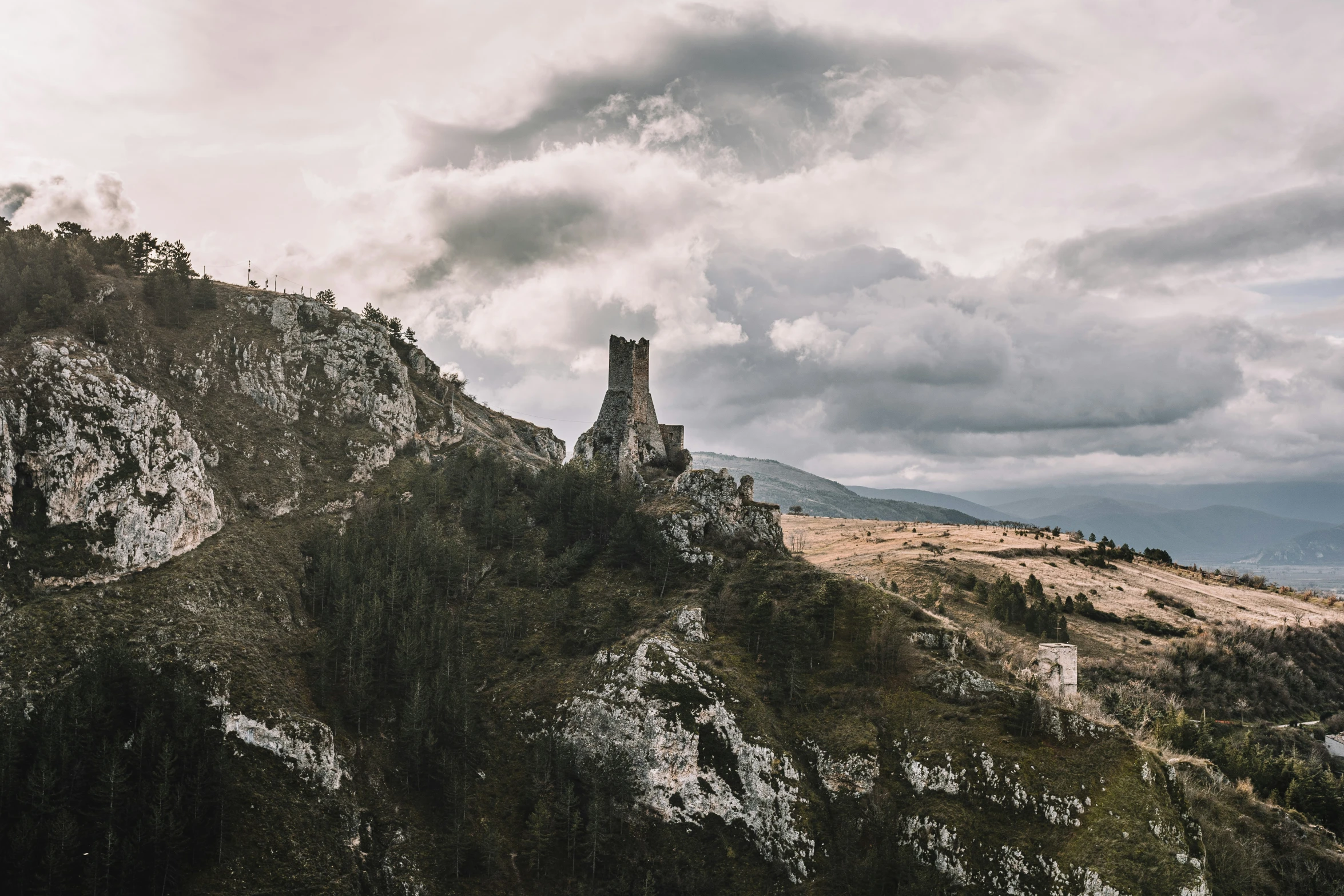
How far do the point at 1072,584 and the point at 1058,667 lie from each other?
84400mm

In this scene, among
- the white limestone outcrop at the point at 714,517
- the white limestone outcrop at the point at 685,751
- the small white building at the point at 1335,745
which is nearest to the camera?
the white limestone outcrop at the point at 685,751

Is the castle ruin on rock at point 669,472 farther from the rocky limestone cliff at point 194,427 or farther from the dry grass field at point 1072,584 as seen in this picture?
the dry grass field at point 1072,584

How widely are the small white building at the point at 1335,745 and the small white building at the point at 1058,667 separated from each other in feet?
199

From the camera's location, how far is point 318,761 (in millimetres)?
56156

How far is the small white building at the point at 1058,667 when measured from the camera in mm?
70250

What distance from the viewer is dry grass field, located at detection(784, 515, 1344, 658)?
119000 mm

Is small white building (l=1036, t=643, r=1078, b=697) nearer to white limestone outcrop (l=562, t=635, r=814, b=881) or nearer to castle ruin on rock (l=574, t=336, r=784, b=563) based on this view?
white limestone outcrop (l=562, t=635, r=814, b=881)

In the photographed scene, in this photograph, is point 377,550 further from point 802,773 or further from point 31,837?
point 802,773

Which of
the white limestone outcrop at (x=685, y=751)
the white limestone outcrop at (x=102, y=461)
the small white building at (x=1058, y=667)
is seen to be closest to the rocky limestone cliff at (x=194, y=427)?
the white limestone outcrop at (x=102, y=461)

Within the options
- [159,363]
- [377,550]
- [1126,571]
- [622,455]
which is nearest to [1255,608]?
[1126,571]

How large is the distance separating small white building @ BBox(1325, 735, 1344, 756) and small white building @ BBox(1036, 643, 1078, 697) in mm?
60690

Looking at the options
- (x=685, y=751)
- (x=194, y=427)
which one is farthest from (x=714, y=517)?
(x=194, y=427)

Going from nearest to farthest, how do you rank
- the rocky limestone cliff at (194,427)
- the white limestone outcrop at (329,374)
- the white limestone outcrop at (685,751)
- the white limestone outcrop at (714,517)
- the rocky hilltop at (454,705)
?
the rocky hilltop at (454,705) < the white limestone outcrop at (685,751) < the rocky limestone cliff at (194,427) < the white limestone outcrop at (714,517) < the white limestone outcrop at (329,374)

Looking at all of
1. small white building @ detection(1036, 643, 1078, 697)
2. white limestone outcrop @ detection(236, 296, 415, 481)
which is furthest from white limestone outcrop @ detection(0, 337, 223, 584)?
small white building @ detection(1036, 643, 1078, 697)
